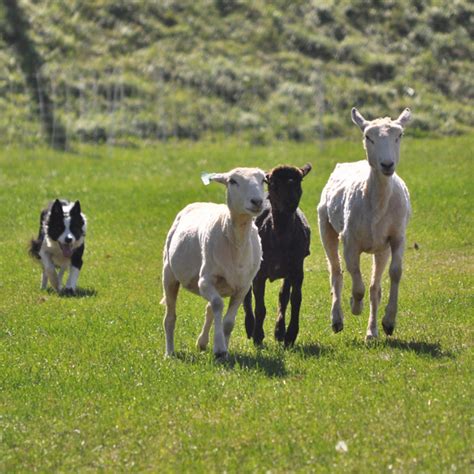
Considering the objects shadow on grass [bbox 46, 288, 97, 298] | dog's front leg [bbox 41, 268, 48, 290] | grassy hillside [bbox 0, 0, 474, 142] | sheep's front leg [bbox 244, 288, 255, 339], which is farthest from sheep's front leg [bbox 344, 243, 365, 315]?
grassy hillside [bbox 0, 0, 474, 142]

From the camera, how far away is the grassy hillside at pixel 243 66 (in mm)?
41156

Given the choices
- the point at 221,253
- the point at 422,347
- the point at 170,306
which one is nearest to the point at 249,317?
the point at 170,306

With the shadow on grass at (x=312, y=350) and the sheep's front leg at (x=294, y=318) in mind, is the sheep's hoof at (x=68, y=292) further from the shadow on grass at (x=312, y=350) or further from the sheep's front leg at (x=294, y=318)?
the shadow on grass at (x=312, y=350)

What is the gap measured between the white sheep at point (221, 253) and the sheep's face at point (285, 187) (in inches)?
25.5

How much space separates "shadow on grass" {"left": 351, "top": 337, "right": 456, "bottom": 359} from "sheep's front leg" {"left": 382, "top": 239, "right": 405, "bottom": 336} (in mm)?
175

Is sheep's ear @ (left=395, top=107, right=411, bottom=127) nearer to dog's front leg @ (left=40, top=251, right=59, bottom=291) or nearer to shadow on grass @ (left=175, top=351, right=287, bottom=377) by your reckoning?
shadow on grass @ (left=175, top=351, right=287, bottom=377)

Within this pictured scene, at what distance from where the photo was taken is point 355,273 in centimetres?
1356

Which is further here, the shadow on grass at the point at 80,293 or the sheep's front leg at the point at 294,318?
the shadow on grass at the point at 80,293

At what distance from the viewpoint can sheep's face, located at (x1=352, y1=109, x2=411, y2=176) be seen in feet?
41.7

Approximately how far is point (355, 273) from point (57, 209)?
7.36 m

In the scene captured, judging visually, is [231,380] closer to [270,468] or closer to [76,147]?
[270,468]

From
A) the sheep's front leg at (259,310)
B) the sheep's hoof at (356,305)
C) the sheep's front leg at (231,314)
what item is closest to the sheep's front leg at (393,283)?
the sheep's hoof at (356,305)

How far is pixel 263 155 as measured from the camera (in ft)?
116

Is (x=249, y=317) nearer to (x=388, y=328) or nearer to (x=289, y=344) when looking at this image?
(x=289, y=344)
